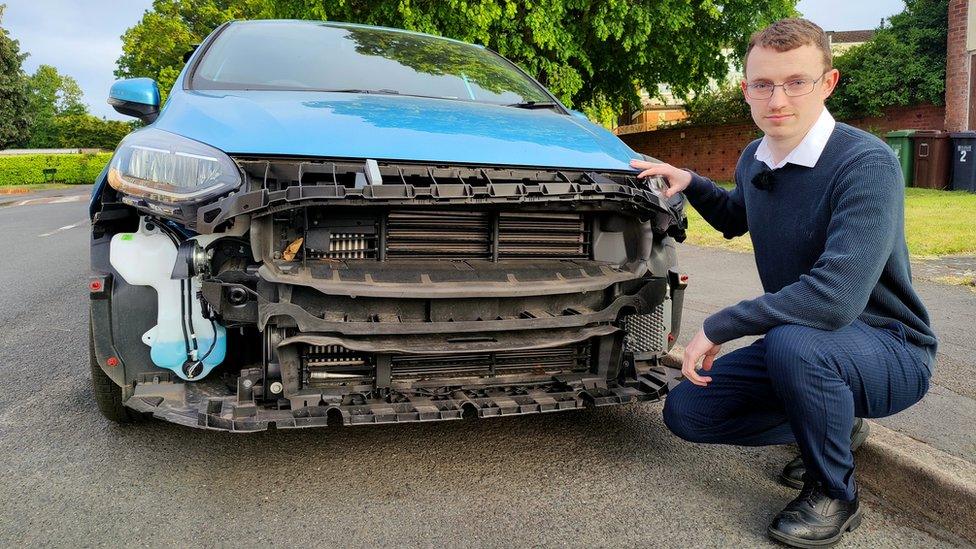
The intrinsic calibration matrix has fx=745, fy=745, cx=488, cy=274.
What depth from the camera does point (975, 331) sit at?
464cm

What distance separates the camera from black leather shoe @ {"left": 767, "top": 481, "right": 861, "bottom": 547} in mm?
2309

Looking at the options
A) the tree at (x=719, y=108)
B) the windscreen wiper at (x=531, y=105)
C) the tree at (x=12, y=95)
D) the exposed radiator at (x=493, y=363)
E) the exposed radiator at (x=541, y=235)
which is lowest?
the exposed radiator at (x=493, y=363)

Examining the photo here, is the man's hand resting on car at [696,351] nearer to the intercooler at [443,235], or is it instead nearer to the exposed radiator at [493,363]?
the exposed radiator at [493,363]

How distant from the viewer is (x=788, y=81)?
2418 millimetres

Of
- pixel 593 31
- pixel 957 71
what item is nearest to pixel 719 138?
pixel 957 71

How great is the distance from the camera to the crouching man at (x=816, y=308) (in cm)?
225

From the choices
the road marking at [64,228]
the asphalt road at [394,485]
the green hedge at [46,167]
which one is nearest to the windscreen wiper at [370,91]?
the asphalt road at [394,485]

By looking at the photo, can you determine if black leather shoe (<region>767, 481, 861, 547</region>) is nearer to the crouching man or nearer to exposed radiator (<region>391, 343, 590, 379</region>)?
the crouching man

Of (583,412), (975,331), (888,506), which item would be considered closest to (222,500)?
(583,412)

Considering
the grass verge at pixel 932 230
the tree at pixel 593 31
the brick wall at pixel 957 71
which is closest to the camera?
the grass verge at pixel 932 230

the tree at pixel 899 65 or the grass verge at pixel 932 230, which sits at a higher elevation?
the tree at pixel 899 65

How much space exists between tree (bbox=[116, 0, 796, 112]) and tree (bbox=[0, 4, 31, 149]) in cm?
3878

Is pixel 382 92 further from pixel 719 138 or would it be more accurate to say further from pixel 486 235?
pixel 719 138

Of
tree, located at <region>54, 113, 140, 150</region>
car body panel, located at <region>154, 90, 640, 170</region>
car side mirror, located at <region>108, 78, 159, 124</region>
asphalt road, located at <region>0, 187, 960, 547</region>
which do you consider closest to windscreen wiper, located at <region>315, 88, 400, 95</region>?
car body panel, located at <region>154, 90, 640, 170</region>
